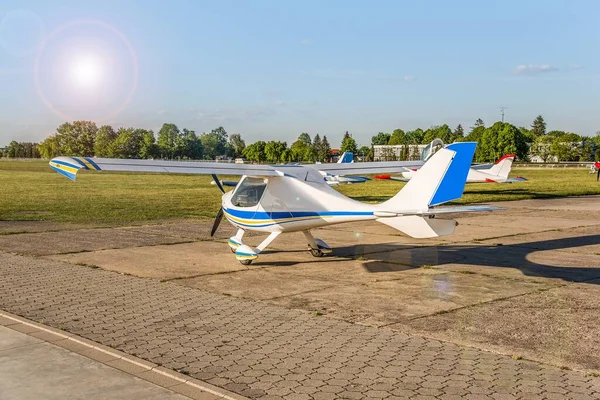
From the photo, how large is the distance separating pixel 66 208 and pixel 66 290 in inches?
728

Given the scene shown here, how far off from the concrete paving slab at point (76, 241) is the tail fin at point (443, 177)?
8.93 meters

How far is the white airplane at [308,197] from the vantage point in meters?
12.2

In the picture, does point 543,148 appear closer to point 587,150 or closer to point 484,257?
point 587,150

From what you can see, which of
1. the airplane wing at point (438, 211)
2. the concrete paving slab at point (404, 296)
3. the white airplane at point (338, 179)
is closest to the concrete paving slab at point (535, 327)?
the concrete paving slab at point (404, 296)

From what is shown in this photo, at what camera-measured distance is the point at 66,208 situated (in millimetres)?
28922

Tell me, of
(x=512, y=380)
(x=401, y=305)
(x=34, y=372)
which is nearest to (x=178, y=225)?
(x=401, y=305)

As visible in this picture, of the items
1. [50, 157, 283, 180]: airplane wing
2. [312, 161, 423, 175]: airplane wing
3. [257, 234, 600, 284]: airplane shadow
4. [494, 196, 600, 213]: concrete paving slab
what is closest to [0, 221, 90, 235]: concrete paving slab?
[257, 234, 600, 284]: airplane shadow

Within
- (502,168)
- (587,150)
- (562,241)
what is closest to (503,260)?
(562,241)

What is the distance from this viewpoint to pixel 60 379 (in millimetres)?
6879

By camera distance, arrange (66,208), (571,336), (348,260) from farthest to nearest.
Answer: (66,208) → (348,260) → (571,336)

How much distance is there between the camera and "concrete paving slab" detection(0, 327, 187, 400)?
645cm

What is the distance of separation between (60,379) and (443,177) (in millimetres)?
8230

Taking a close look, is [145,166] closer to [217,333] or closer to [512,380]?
[217,333]

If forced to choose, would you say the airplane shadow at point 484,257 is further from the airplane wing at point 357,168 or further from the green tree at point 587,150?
the green tree at point 587,150
